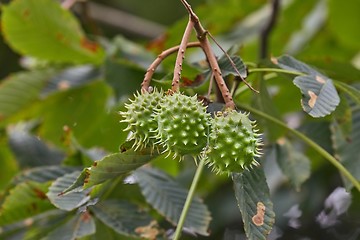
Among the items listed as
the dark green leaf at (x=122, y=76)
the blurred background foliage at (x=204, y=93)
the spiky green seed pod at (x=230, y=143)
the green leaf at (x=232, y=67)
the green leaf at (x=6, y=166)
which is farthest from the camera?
the green leaf at (x=6, y=166)

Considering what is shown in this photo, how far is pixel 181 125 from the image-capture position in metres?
1.49

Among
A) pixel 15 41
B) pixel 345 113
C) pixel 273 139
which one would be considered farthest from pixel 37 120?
pixel 345 113

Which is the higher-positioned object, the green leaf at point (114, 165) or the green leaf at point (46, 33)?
the green leaf at point (46, 33)

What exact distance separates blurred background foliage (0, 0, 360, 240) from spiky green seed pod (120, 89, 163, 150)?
12.4 inches

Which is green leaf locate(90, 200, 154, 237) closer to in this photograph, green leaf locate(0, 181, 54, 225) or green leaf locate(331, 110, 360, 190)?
green leaf locate(0, 181, 54, 225)

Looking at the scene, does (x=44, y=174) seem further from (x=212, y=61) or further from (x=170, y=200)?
(x=212, y=61)

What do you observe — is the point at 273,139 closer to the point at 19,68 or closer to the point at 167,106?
the point at 167,106

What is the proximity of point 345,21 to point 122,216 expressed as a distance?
4.68 feet

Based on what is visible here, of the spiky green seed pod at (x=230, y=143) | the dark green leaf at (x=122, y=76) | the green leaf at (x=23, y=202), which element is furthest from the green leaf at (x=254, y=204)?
the dark green leaf at (x=122, y=76)

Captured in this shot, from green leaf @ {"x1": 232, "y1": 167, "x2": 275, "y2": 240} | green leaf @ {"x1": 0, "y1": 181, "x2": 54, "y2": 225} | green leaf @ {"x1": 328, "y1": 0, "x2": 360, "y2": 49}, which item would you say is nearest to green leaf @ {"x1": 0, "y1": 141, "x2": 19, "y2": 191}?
green leaf @ {"x1": 0, "y1": 181, "x2": 54, "y2": 225}

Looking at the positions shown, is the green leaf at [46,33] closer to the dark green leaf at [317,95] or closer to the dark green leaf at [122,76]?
the dark green leaf at [122,76]

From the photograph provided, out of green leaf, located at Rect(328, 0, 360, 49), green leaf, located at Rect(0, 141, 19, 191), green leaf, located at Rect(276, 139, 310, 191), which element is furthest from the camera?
green leaf, located at Rect(328, 0, 360, 49)

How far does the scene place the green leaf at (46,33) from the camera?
2.56 meters

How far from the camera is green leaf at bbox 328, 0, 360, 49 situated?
292 cm
